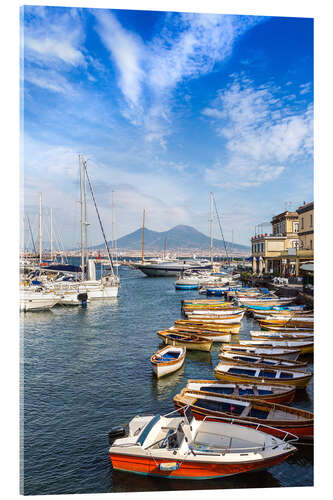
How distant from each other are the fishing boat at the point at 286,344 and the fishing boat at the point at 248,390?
356 centimetres

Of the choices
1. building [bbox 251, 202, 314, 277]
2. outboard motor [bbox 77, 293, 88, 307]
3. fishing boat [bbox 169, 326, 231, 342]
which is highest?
building [bbox 251, 202, 314, 277]

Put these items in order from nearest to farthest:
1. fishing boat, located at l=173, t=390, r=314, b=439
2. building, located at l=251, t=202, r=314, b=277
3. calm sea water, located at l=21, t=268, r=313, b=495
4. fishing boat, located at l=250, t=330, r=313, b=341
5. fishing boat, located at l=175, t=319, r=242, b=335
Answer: calm sea water, located at l=21, t=268, r=313, b=495, fishing boat, located at l=173, t=390, r=314, b=439, fishing boat, located at l=250, t=330, r=313, b=341, fishing boat, located at l=175, t=319, r=242, b=335, building, located at l=251, t=202, r=314, b=277

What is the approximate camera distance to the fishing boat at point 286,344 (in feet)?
37.8

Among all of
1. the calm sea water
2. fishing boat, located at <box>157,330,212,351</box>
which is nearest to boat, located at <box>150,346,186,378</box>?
the calm sea water

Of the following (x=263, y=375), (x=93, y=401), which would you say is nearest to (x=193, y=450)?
(x=93, y=401)

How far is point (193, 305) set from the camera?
2147cm

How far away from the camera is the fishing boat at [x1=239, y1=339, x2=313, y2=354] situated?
37.8 ft

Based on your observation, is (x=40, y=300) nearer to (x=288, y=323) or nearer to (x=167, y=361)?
(x=167, y=361)

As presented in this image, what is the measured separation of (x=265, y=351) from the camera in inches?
443

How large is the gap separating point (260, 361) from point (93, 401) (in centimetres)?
480

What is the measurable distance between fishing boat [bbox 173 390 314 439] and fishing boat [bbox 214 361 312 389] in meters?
1.52

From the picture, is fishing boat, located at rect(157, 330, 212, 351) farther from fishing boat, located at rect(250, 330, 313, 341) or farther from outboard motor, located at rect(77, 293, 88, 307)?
outboard motor, located at rect(77, 293, 88, 307)

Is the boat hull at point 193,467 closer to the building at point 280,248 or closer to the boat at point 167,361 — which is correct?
the boat at point 167,361

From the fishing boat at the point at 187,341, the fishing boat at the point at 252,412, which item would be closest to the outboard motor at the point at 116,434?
the fishing boat at the point at 252,412
